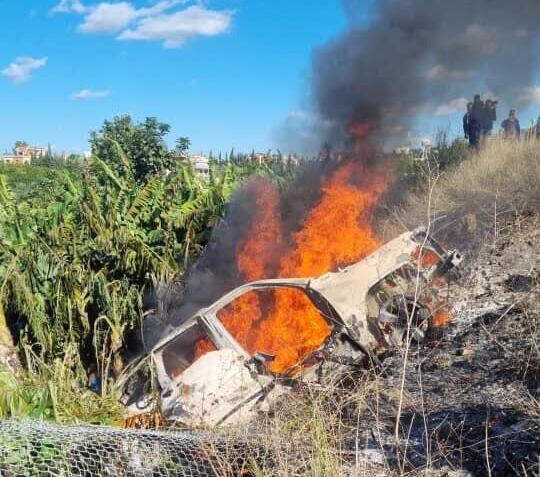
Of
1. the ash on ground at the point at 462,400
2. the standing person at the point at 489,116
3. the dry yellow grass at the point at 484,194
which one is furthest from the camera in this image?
the standing person at the point at 489,116

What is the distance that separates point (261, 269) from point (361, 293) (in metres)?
2.40

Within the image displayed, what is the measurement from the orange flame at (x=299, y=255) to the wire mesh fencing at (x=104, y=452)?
1.95m

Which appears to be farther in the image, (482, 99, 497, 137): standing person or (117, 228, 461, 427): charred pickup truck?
(482, 99, 497, 137): standing person

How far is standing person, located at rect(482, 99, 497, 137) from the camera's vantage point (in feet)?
45.1

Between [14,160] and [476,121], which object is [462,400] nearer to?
[476,121]

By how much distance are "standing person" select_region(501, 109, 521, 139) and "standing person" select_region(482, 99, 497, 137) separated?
1.48ft

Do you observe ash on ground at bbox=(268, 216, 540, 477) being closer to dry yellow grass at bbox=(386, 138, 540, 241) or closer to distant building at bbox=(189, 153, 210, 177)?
dry yellow grass at bbox=(386, 138, 540, 241)

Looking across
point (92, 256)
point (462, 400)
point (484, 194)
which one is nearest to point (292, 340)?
point (462, 400)

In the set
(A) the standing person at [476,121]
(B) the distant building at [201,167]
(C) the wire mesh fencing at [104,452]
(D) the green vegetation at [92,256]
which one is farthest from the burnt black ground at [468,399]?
(B) the distant building at [201,167]

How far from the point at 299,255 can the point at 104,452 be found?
4.42m

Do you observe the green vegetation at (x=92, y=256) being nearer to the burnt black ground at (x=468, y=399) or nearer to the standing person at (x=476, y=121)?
the burnt black ground at (x=468, y=399)

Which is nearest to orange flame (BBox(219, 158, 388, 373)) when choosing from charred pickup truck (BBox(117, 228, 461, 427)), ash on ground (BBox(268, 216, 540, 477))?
charred pickup truck (BBox(117, 228, 461, 427))

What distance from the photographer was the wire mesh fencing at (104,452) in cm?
416

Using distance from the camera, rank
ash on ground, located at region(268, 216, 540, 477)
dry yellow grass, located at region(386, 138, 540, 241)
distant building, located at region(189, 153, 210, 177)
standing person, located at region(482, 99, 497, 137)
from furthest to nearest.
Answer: standing person, located at region(482, 99, 497, 137) < distant building, located at region(189, 153, 210, 177) < dry yellow grass, located at region(386, 138, 540, 241) < ash on ground, located at region(268, 216, 540, 477)
